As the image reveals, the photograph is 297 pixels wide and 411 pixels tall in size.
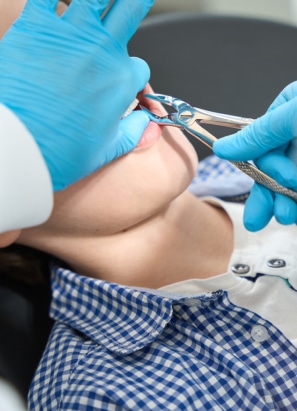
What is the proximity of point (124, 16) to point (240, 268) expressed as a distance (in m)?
0.40

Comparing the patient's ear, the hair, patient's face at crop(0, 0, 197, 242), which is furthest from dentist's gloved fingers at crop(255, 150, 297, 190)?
the hair

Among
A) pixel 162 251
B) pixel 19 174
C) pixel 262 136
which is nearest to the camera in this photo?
pixel 19 174

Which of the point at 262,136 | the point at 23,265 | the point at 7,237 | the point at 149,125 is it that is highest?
the point at 262,136

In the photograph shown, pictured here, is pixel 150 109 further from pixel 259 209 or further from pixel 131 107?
pixel 259 209

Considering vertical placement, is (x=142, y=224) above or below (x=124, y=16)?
below

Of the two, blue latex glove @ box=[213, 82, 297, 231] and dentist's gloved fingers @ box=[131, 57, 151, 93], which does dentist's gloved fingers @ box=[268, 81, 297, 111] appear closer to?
blue latex glove @ box=[213, 82, 297, 231]

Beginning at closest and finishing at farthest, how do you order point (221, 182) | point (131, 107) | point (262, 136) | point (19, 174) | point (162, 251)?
point (19, 174) → point (262, 136) → point (131, 107) → point (162, 251) → point (221, 182)

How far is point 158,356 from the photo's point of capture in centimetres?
80

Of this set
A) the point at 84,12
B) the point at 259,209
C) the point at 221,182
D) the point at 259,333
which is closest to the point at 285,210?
the point at 259,209

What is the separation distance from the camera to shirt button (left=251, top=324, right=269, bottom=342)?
797mm

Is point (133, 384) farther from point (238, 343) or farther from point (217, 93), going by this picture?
point (217, 93)

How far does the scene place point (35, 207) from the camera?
0.60 meters

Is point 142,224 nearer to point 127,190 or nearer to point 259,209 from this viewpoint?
point 127,190

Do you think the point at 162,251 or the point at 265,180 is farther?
the point at 162,251
